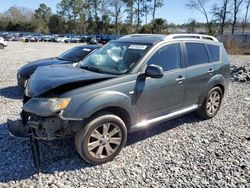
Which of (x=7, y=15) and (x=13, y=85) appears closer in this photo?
(x=13, y=85)

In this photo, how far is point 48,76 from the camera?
4.28 m

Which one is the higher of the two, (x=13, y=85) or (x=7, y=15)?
(x=7, y=15)

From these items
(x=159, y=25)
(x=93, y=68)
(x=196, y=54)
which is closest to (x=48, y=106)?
(x=93, y=68)

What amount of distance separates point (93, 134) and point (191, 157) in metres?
1.57

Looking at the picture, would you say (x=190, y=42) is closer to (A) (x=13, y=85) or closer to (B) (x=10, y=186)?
(B) (x=10, y=186)

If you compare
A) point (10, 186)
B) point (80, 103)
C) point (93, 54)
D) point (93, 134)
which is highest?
point (93, 54)

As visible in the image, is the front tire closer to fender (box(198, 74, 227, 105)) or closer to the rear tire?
fender (box(198, 74, 227, 105))

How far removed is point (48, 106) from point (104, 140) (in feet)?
3.07

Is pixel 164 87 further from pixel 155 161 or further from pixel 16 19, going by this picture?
pixel 16 19

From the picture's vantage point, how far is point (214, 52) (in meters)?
6.02

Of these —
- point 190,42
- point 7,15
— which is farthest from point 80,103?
point 7,15

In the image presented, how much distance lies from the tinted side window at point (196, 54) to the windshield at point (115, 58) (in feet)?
3.40

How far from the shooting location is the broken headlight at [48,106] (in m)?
3.65

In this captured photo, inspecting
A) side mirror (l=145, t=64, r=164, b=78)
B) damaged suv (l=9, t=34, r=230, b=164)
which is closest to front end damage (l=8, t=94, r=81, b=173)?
damaged suv (l=9, t=34, r=230, b=164)
